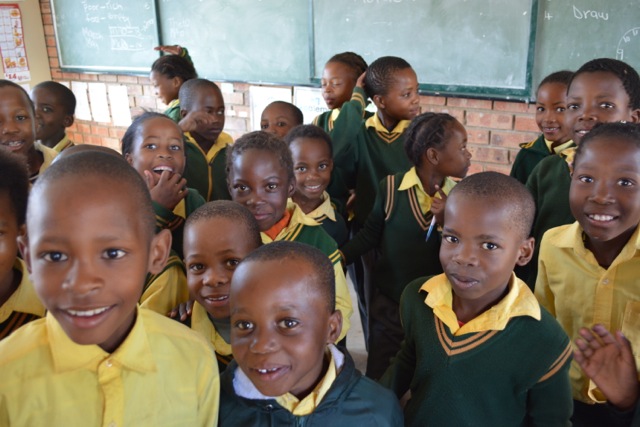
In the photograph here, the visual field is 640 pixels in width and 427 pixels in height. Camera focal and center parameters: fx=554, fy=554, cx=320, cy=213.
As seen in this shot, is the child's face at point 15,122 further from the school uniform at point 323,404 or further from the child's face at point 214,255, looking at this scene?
the school uniform at point 323,404

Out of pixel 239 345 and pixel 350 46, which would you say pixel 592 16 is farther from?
pixel 239 345

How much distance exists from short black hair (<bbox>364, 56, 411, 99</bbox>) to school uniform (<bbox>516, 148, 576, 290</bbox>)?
2.90 ft

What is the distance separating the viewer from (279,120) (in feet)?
9.46

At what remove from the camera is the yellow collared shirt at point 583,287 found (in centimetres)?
141

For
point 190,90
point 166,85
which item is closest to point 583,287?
point 190,90

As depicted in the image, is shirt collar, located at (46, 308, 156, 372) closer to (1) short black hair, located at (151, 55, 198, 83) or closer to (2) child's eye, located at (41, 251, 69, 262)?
(2) child's eye, located at (41, 251, 69, 262)

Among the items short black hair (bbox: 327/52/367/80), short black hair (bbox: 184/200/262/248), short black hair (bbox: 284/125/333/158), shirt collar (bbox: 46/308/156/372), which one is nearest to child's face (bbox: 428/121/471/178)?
short black hair (bbox: 284/125/333/158)

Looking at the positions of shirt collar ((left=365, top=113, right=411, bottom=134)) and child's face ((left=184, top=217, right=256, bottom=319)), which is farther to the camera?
shirt collar ((left=365, top=113, right=411, bottom=134))

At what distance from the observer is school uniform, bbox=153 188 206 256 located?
1.76 meters

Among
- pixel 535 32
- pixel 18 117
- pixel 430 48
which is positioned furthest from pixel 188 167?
pixel 535 32

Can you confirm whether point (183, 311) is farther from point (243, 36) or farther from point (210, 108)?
point (243, 36)

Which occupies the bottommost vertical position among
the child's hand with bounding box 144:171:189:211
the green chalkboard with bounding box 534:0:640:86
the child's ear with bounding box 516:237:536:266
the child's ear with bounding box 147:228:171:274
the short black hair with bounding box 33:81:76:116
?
the child's ear with bounding box 516:237:536:266

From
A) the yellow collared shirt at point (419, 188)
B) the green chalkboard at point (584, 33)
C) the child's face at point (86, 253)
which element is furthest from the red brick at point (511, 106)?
the child's face at point (86, 253)

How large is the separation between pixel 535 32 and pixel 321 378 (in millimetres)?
2611
